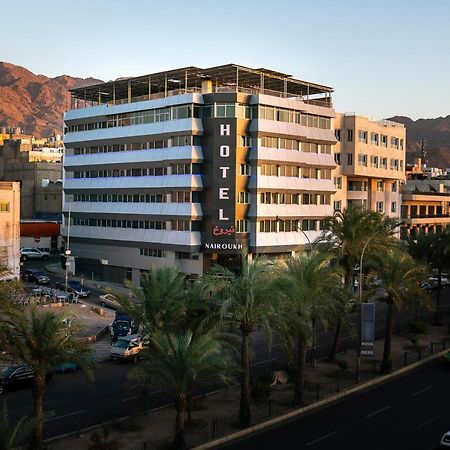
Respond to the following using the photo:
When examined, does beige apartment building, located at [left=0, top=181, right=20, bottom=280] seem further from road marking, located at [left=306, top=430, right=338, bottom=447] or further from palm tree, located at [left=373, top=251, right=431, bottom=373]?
road marking, located at [left=306, top=430, right=338, bottom=447]

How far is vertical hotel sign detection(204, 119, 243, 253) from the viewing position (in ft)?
231

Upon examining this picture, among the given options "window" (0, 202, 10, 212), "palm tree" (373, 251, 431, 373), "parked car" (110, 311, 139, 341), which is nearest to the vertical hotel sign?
"window" (0, 202, 10, 212)

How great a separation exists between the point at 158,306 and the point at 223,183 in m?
42.0

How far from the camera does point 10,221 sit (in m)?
66.5

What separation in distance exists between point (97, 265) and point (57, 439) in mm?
60491

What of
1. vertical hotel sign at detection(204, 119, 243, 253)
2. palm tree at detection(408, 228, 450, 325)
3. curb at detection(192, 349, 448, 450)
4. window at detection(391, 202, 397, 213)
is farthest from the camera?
window at detection(391, 202, 397, 213)

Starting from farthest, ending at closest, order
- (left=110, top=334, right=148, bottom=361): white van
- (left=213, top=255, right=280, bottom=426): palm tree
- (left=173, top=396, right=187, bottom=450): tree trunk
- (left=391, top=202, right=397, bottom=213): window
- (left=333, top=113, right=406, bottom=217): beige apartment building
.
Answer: (left=391, top=202, right=397, bottom=213): window
(left=333, top=113, right=406, bottom=217): beige apartment building
(left=110, top=334, right=148, bottom=361): white van
(left=213, top=255, right=280, bottom=426): palm tree
(left=173, top=396, right=187, bottom=450): tree trunk

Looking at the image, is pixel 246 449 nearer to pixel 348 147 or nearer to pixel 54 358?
pixel 54 358

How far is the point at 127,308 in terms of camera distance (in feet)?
98.2

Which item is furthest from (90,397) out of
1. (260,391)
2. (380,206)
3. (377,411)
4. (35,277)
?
(380,206)

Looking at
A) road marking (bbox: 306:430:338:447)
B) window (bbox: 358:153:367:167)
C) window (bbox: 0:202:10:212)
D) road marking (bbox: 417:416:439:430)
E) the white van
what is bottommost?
road marking (bbox: 417:416:439:430)

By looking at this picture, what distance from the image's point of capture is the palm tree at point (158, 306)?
97.0 feet

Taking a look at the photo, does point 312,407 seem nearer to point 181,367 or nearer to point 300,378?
point 300,378

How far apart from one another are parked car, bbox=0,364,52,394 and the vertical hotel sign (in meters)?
36.7
